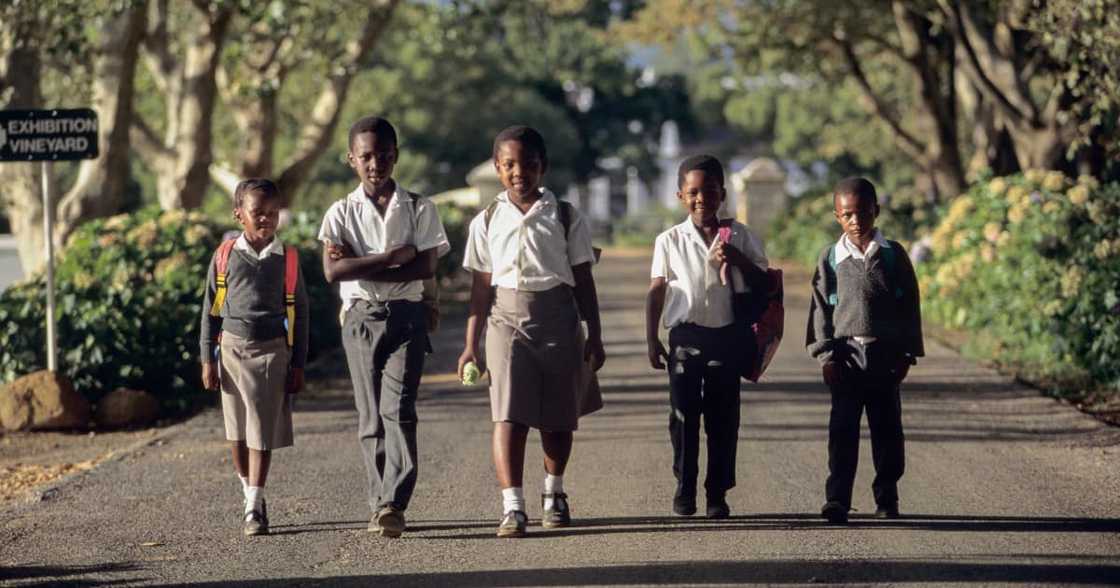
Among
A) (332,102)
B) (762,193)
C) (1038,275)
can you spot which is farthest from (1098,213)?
(762,193)

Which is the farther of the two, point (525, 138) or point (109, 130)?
point (109, 130)

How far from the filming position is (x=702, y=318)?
754cm

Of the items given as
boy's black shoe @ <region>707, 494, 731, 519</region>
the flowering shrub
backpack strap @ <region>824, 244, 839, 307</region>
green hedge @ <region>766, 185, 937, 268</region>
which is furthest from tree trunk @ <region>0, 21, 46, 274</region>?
backpack strap @ <region>824, 244, 839, 307</region>

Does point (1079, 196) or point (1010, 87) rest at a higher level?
point (1010, 87)

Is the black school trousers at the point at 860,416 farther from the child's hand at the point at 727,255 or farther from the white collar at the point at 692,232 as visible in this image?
the white collar at the point at 692,232

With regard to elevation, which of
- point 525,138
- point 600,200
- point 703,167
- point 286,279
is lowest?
point 286,279

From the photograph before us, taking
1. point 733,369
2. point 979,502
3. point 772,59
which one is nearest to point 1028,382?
point 979,502

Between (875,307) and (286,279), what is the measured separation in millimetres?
2566

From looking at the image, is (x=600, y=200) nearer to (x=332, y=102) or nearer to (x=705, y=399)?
(x=332, y=102)

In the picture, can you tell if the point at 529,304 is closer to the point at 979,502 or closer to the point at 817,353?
the point at 817,353

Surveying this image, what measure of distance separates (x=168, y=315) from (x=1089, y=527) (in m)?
7.38

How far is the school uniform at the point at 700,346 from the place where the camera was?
753 centimetres

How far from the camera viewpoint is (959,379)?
44.0ft

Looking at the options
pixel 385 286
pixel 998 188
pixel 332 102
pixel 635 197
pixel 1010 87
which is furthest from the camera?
pixel 635 197
